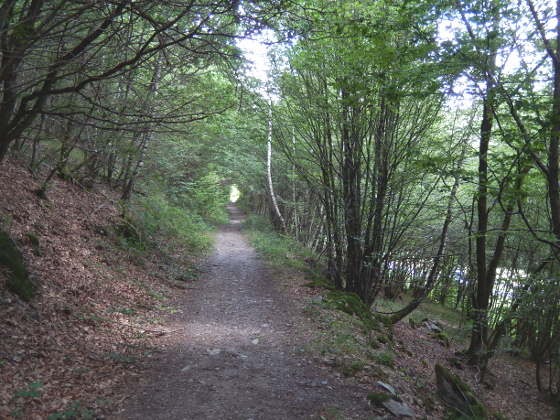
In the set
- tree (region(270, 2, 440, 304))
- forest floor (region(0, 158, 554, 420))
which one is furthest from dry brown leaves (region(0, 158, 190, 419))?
tree (region(270, 2, 440, 304))

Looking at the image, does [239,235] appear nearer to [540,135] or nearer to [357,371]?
[357,371]

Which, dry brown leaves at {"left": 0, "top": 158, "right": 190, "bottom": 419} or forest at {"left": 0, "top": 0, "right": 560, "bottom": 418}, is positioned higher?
forest at {"left": 0, "top": 0, "right": 560, "bottom": 418}

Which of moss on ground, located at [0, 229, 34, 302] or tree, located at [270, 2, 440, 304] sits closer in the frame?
moss on ground, located at [0, 229, 34, 302]

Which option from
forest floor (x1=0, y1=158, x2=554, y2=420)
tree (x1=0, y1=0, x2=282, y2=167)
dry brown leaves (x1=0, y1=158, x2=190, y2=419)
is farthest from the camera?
forest floor (x1=0, y1=158, x2=554, y2=420)

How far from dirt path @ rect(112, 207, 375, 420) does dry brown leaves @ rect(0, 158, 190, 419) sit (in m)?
0.43

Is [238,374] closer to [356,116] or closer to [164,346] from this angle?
[164,346]

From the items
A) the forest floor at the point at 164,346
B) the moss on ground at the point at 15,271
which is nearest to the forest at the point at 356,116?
the moss on ground at the point at 15,271

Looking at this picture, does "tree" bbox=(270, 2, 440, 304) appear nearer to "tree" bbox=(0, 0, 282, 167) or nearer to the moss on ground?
"tree" bbox=(0, 0, 282, 167)

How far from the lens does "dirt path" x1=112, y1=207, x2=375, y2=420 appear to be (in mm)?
4047

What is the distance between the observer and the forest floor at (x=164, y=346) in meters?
4.02

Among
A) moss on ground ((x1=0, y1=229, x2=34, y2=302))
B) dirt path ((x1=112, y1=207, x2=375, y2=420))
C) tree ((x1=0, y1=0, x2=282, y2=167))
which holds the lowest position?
dirt path ((x1=112, y1=207, x2=375, y2=420))

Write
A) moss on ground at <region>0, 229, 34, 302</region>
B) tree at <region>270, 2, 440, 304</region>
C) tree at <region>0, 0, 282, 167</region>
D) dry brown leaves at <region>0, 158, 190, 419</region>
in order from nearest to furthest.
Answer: tree at <region>0, 0, 282, 167</region> → dry brown leaves at <region>0, 158, 190, 419</region> → moss on ground at <region>0, 229, 34, 302</region> → tree at <region>270, 2, 440, 304</region>

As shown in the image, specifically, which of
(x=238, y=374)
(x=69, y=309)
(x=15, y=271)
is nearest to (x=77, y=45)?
(x=15, y=271)

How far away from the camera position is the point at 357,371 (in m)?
5.34
